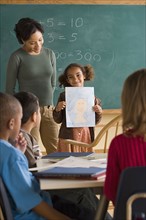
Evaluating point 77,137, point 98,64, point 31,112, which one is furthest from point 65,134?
point 98,64

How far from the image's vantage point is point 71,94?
3.72 meters

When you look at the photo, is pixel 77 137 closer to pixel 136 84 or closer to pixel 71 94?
pixel 71 94

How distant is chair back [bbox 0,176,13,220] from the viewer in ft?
6.33

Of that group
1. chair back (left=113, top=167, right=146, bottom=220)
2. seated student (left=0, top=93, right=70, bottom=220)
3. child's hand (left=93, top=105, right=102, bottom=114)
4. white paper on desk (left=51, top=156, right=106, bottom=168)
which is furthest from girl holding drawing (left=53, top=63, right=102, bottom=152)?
chair back (left=113, top=167, right=146, bottom=220)

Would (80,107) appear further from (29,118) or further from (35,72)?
(29,118)

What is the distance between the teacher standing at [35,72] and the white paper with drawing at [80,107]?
0.41 m

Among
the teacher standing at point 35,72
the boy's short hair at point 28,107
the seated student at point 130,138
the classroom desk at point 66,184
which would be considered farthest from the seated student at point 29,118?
the teacher standing at point 35,72

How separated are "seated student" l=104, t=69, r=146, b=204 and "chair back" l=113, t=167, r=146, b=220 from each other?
0.11 metres

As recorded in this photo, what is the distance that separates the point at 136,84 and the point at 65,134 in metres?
2.04

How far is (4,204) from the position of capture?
6.38 ft

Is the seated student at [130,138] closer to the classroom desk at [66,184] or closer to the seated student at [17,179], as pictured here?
the classroom desk at [66,184]

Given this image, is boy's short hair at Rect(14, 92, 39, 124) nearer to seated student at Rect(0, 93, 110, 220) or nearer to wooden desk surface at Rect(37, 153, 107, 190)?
seated student at Rect(0, 93, 110, 220)

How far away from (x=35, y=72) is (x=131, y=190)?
2511mm

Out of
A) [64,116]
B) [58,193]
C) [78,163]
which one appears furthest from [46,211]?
[64,116]
